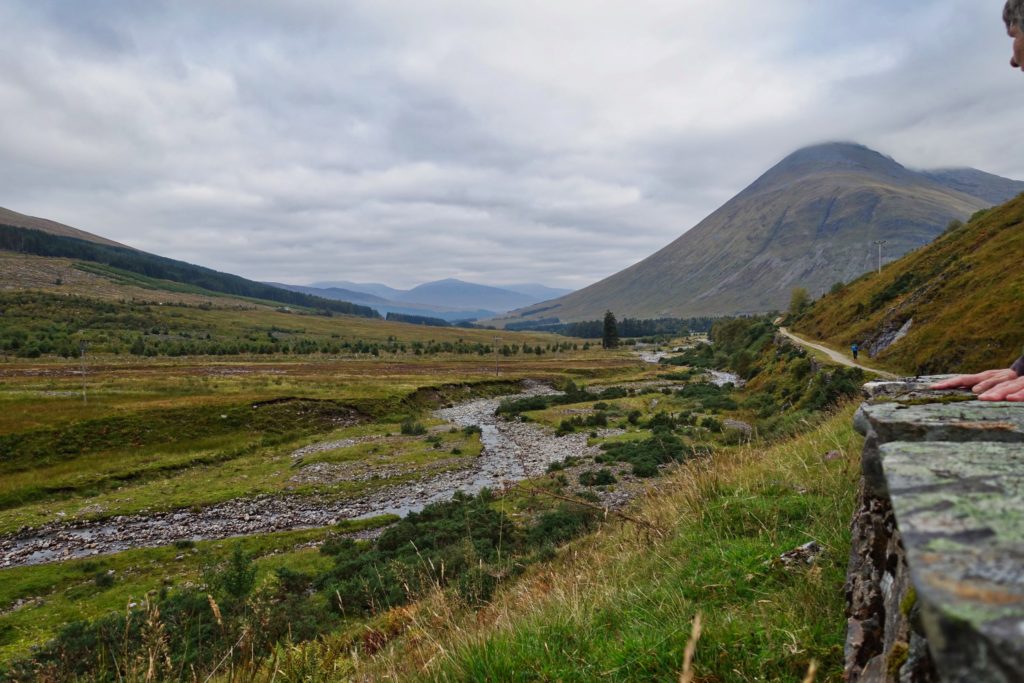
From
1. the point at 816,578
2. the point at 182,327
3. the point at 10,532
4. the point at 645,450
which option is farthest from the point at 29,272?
the point at 816,578

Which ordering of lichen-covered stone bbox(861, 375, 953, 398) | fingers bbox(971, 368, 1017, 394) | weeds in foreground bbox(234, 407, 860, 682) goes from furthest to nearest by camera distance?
lichen-covered stone bbox(861, 375, 953, 398), fingers bbox(971, 368, 1017, 394), weeds in foreground bbox(234, 407, 860, 682)

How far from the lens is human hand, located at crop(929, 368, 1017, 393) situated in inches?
157

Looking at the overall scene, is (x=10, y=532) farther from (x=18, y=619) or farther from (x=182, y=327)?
(x=182, y=327)

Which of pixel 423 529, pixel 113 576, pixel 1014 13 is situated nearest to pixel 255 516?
pixel 113 576

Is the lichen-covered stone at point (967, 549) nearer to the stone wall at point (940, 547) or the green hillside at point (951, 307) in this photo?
the stone wall at point (940, 547)

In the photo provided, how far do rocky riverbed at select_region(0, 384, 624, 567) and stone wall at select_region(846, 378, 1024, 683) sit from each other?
15.0 m

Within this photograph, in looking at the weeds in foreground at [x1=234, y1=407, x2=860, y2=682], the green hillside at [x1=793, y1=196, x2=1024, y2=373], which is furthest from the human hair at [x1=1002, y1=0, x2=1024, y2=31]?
the green hillside at [x1=793, y1=196, x2=1024, y2=373]

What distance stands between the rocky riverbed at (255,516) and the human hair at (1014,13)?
15849 millimetres

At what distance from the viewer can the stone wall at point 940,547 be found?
118 centimetres

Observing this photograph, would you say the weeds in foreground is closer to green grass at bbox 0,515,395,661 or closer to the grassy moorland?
the grassy moorland

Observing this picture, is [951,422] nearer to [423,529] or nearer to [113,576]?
[423,529]

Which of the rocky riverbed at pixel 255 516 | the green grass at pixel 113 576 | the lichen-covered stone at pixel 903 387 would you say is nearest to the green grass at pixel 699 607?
the lichen-covered stone at pixel 903 387

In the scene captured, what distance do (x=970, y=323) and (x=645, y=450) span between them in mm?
20288

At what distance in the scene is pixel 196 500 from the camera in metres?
26.6
